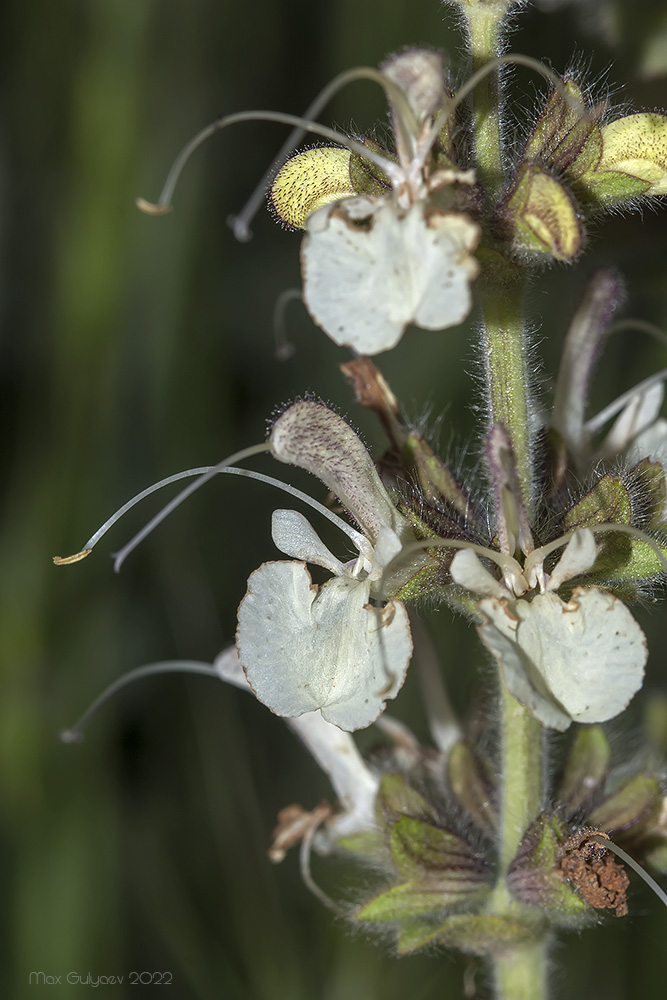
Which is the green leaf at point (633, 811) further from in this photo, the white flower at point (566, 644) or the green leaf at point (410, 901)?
the white flower at point (566, 644)

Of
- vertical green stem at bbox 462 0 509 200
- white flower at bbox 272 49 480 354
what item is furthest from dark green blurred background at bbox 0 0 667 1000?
white flower at bbox 272 49 480 354

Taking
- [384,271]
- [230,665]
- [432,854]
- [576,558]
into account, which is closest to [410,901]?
[432,854]

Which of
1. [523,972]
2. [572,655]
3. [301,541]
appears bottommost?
[523,972]

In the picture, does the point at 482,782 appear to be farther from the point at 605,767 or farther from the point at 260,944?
the point at 260,944

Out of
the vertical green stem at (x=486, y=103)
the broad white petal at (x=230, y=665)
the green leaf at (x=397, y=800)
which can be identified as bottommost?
the green leaf at (x=397, y=800)

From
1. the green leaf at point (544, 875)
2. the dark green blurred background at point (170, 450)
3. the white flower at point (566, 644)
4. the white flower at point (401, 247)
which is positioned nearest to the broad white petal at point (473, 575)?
the white flower at point (566, 644)

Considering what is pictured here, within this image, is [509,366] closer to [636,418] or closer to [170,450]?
[636,418]

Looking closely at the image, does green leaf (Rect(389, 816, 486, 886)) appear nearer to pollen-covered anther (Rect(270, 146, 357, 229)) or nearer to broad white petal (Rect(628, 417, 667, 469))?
broad white petal (Rect(628, 417, 667, 469))
